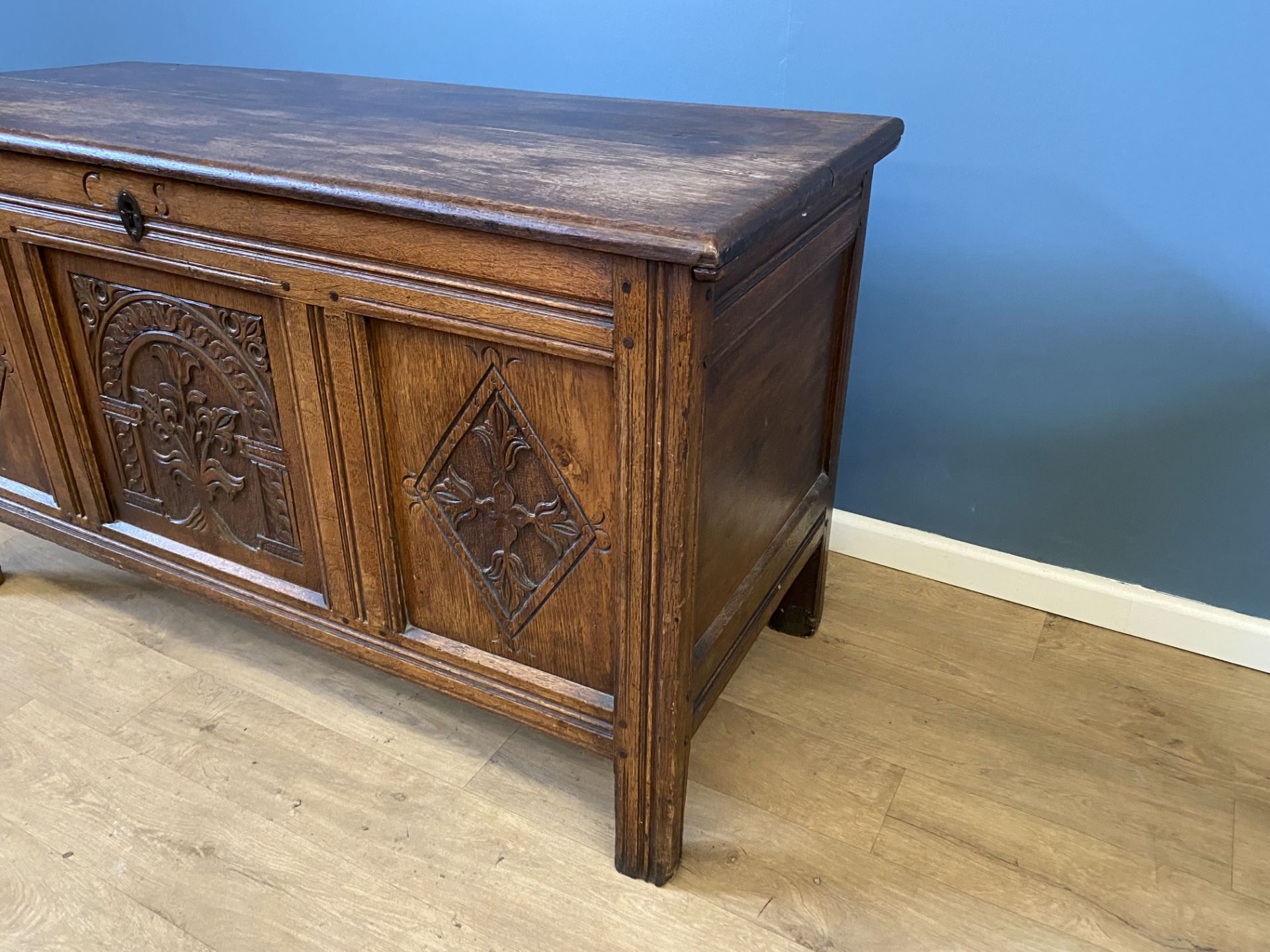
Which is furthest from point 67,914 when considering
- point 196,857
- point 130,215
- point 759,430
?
point 759,430

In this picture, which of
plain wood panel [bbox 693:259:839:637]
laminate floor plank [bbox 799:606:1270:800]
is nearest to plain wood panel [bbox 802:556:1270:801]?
laminate floor plank [bbox 799:606:1270:800]

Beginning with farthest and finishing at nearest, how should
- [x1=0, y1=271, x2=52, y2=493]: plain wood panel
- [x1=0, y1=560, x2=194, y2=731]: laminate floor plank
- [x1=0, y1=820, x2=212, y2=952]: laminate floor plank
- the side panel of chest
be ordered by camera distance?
[x1=0, y1=560, x2=194, y2=731]: laminate floor plank → [x1=0, y1=271, x2=52, y2=493]: plain wood panel → [x1=0, y1=820, x2=212, y2=952]: laminate floor plank → the side panel of chest

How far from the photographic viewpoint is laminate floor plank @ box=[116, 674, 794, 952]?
121 centimetres

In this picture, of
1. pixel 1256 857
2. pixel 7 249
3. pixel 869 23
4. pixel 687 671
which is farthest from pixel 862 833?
pixel 7 249

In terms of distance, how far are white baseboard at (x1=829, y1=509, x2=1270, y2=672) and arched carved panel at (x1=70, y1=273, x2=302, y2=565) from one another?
107 centimetres

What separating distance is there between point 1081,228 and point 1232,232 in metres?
0.20

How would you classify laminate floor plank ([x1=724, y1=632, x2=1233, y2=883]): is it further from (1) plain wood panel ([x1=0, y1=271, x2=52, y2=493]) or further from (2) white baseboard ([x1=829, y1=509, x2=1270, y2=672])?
(1) plain wood panel ([x1=0, y1=271, x2=52, y2=493])

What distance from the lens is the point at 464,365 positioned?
1.09m

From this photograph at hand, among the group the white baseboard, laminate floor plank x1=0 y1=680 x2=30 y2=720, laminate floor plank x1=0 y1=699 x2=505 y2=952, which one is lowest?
laminate floor plank x1=0 y1=699 x2=505 y2=952

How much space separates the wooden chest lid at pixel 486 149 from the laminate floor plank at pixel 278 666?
0.78m

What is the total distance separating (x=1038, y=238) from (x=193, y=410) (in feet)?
4.22

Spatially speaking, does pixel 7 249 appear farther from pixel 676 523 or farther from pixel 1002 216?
pixel 1002 216

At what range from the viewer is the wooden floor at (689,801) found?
1212mm

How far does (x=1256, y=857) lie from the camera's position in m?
1.30
